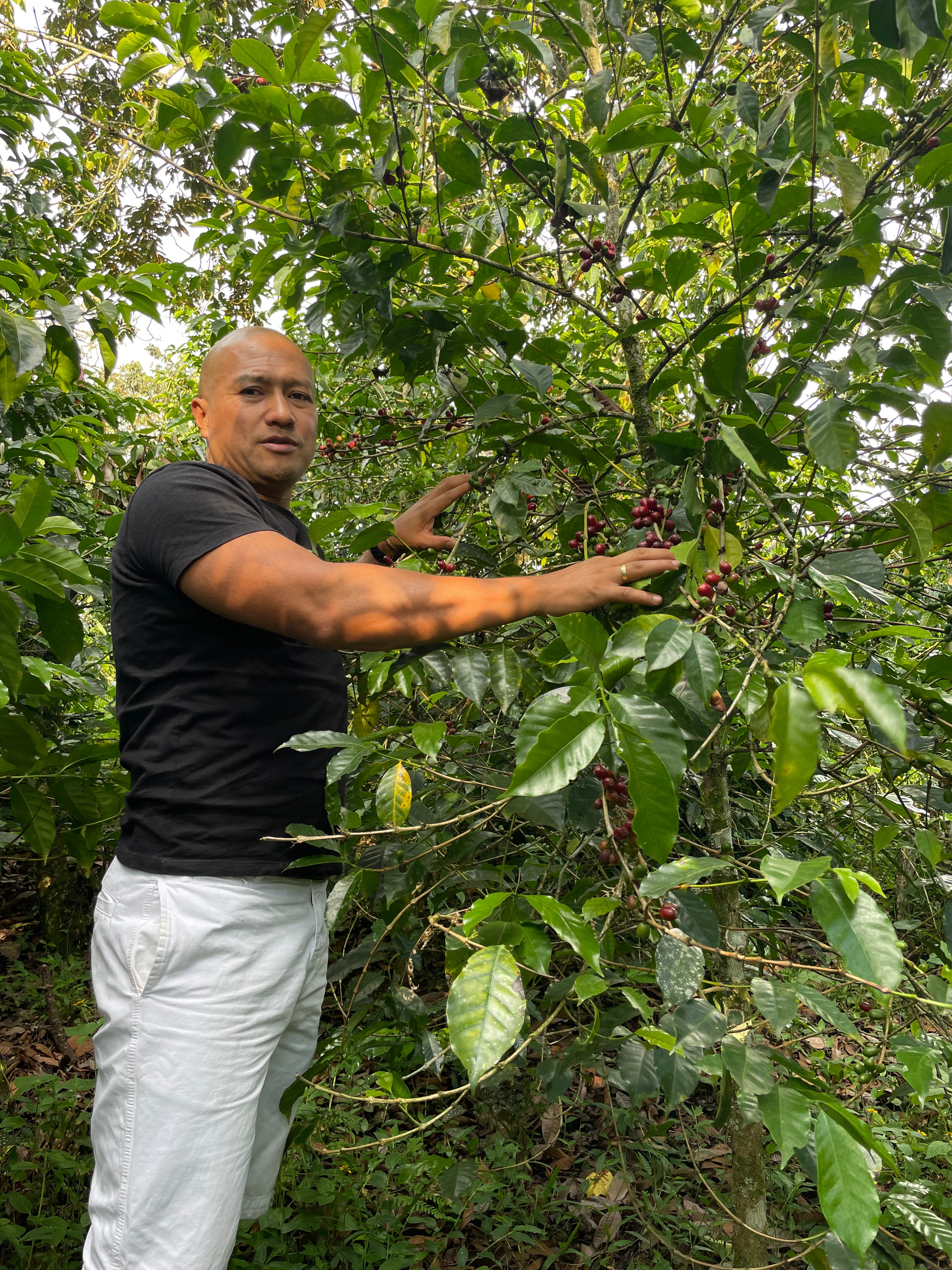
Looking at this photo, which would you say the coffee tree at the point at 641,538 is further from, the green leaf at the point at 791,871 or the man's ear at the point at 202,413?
the man's ear at the point at 202,413

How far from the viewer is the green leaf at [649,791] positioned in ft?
2.71

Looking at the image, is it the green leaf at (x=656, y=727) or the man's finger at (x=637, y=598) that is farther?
the man's finger at (x=637, y=598)

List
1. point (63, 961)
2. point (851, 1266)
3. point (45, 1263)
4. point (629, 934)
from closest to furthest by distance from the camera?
point (851, 1266), point (45, 1263), point (629, 934), point (63, 961)

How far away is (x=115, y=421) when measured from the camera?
3453 millimetres

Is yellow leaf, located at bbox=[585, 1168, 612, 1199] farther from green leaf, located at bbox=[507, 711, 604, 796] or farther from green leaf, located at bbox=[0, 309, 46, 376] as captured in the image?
green leaf, located at bbox=[0, 309, 46, 376]

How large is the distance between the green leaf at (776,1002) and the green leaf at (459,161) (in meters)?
1.38

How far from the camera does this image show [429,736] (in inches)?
49.5

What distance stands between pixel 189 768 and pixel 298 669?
0.84ft

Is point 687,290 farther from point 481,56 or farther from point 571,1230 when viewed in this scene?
point 571,1230

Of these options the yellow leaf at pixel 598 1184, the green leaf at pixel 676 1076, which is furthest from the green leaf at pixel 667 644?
the yellow leaf at pixel 598 1184

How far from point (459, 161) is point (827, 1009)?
1456mm

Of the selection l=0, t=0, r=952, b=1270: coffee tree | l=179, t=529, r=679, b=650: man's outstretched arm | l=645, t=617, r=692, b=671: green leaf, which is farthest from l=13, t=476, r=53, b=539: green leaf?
l=645, t=617, r=692, b=671: green leaf

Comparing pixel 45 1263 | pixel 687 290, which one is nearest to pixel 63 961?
pixel 45 1263

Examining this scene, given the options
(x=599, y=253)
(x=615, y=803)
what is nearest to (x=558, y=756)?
(x=615, y=803)
